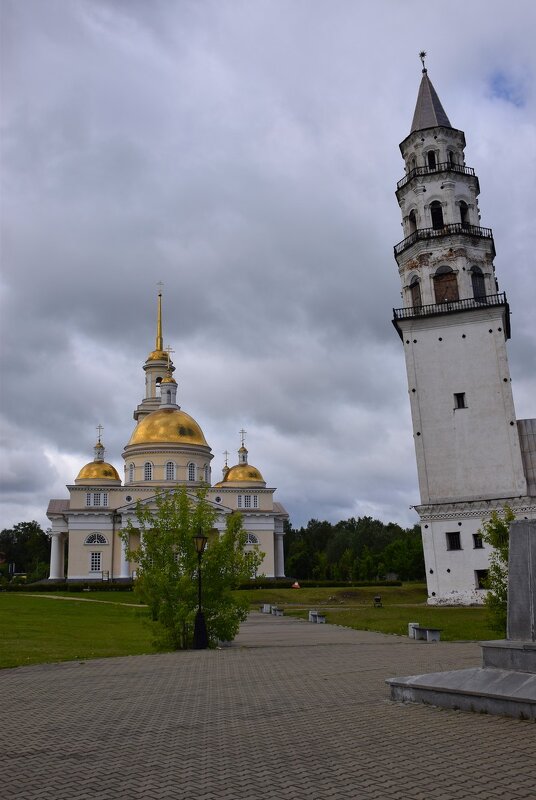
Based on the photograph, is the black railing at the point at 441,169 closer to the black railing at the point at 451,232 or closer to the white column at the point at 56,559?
the black railing at the point at 451,232

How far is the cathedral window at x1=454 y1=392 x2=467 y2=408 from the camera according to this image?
3728cm

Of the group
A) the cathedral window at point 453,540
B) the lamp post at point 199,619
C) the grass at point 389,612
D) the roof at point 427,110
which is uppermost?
the roof at point 427,110

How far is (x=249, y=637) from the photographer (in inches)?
845

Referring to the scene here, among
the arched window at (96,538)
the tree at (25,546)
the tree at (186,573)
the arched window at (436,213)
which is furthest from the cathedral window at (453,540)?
the tree at (25,546)

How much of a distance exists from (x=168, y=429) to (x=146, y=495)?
723 cm

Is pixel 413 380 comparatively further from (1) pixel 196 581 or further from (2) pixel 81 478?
(2) pixel 81 478

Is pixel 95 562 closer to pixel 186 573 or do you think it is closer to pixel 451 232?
pixel 451 232

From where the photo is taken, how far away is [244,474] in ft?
236

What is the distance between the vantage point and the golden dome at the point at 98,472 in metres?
68.6

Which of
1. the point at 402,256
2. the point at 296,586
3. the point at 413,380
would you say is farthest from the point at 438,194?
the point at 296,586

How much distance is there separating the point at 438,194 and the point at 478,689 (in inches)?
1474

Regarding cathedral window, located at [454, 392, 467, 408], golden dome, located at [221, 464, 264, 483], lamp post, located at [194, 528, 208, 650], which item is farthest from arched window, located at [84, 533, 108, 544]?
lamp post, located at [194, 528, 208, 650]

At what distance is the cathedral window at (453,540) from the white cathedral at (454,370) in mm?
55

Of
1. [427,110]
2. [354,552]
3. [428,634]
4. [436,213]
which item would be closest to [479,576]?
[428,634]
